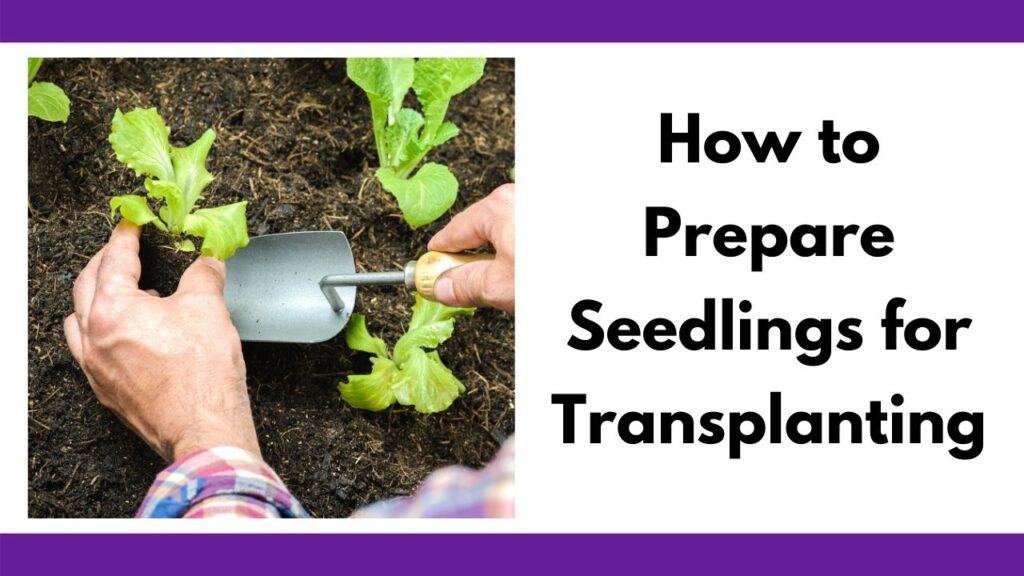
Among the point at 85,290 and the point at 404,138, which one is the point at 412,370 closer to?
the point at 404,138

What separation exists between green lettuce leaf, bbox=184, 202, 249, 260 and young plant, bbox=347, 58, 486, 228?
0.25m

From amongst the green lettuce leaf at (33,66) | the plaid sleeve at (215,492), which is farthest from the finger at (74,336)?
the green lettuce leaf at (33,66)

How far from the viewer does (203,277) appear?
1.40 m

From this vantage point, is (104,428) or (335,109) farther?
(335,109)

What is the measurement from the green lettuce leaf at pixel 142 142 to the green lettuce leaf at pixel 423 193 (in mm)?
338

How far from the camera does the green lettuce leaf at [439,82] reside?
5.07ft

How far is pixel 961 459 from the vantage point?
4.01 ft

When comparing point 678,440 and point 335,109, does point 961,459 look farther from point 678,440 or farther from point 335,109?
point 335,109

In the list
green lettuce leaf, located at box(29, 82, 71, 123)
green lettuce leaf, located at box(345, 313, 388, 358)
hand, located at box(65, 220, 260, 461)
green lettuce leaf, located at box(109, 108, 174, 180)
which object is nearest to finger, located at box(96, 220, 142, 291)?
hand, located at box(65, 220, 260, 461)

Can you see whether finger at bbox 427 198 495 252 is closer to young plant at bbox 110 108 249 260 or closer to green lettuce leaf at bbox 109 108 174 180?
young plant at bbox 110 108 249 260

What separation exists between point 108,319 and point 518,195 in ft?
2.06

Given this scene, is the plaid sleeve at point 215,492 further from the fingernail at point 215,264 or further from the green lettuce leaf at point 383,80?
the green lettuce leaf at point 383,80

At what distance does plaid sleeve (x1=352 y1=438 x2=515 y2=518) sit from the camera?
1.29 meters
